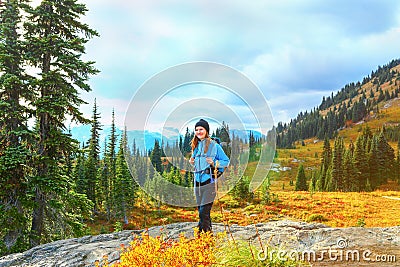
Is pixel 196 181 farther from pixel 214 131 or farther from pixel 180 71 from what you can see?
pixel 180 71

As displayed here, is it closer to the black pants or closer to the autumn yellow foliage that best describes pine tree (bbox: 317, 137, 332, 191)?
the black pants

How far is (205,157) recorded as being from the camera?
5672 millimetres

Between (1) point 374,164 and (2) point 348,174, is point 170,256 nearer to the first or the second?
(2) point 348,174

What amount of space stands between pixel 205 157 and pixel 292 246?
88.5 inches

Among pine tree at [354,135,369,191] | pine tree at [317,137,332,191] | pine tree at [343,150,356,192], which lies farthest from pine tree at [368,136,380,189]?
pine tree at [317,137,332,191]

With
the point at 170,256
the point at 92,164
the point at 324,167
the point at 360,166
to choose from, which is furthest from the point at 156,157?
the point at 324,167

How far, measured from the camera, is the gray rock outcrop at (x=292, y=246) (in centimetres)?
496

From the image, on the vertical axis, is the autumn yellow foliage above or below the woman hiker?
below

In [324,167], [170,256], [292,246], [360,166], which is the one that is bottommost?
[324,167]

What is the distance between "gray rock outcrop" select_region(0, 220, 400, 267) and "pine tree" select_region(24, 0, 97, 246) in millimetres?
5315

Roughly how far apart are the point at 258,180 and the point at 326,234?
6.97 feet

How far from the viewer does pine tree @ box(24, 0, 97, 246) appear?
517 inches

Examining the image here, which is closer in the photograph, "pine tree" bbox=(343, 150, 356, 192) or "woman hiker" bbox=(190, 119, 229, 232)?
"woman hiker" bbox=(190, 119, 229, 232)

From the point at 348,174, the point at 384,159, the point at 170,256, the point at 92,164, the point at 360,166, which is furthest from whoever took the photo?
the point at 384,159
